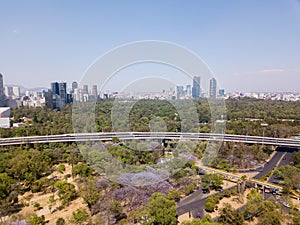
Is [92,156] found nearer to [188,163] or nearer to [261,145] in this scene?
[188,163]

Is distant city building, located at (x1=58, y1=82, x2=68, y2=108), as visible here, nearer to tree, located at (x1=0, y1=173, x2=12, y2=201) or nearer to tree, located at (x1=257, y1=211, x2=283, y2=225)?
tree, located at (x1=0, y1=173, x2=12, y2=201)

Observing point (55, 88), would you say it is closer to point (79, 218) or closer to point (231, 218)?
point (79, 218)

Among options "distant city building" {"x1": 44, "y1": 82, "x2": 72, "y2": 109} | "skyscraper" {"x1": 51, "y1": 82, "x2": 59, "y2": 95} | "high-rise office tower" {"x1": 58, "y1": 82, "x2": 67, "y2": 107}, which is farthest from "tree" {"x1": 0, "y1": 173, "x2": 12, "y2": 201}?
"skyscraper" {"x1": 51, "y1": 82, "x2": 59, "y2": 95}

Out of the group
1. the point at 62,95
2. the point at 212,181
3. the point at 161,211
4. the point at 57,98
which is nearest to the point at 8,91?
the point at 57,98

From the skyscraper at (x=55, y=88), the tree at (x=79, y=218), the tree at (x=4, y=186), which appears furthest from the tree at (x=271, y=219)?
the skyscraper at (x=55, y=88)

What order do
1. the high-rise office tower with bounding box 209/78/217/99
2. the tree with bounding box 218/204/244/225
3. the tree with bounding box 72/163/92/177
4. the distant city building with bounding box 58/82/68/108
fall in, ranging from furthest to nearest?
the distant city building with bounding box 58/82/68/108 < the tree with bounding box 72/163/92/177 < the high-rise office tower with bounding box 209/78/217/99 < the tree with bounding box 218/204/244/225

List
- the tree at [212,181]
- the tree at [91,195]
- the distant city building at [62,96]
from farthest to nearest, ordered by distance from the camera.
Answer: the distant city building at [62,96], the tree at [212,181], the tree at [91,195]

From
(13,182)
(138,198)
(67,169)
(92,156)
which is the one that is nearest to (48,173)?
(67,169)

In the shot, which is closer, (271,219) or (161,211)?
(271,219)

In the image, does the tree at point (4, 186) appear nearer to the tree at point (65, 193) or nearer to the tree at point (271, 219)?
the tree at point (65, 193)
